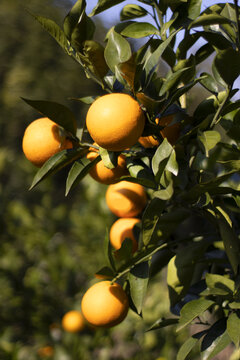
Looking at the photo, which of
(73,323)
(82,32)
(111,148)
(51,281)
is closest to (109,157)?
(111,148)

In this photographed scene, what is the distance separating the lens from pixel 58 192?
5465mm

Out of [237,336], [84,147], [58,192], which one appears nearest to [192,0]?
[84,147]

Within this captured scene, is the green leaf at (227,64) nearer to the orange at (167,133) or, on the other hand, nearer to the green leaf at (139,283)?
the orange at (167,133)

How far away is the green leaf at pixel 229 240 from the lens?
436 millimetres

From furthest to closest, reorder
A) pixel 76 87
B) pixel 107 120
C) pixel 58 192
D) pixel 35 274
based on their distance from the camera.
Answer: pixel 76 87
pixel 58 192
pixel 35 274
pixel 107 120

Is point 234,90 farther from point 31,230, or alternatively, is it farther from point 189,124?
point 31,230

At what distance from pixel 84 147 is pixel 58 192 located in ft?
16.7

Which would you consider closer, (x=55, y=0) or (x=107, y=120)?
(x=107, y=120)

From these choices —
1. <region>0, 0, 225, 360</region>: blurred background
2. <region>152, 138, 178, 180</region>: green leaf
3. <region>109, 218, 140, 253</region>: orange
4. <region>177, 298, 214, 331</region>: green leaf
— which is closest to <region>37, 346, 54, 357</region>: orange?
<region>0, 0, 225, 360</region>: blurred background

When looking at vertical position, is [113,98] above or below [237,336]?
above

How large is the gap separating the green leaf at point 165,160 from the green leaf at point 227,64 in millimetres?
95

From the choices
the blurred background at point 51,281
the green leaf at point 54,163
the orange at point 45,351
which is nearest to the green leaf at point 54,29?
the green leaf at point 54,163

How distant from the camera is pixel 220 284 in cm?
45

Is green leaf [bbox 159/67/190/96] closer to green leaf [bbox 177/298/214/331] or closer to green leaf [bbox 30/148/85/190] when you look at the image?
green leaf [bbox 30/148/85/190]
